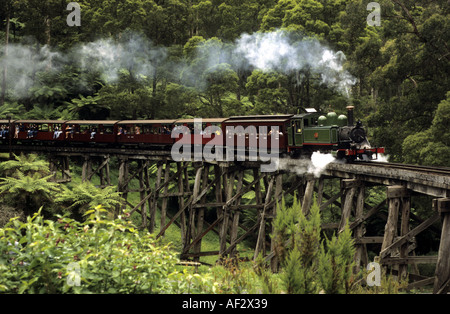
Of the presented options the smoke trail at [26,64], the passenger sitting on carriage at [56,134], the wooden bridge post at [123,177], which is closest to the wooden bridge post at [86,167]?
the wooden bridge post at [123,177]

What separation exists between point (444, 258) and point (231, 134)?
14.1 meters

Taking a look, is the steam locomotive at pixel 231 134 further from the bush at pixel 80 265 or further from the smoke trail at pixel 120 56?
the bush at pixel 80 265

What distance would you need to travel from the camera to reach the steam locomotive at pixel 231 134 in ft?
65.4

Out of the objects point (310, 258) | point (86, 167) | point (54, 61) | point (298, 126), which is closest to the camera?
point (310, 258)

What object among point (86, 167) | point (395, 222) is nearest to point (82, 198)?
point (86, 167)

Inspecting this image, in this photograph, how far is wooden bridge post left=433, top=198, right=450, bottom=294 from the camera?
11.6 meters

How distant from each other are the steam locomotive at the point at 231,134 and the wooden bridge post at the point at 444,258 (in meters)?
7.27

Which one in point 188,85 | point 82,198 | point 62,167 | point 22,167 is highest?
point 188,85

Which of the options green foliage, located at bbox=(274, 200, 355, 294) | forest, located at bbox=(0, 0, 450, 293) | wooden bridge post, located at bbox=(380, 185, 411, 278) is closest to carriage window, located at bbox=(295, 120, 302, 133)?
forest, located at bbox=(0, 0, 450, 293)

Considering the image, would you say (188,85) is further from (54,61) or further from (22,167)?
(22,167)

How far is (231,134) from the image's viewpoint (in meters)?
24.5

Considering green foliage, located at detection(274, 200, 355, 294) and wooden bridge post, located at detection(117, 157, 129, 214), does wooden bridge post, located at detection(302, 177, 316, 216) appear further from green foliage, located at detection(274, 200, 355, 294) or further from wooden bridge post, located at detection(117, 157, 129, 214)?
wooden bridge post, located at detection(117, 157, 129, 214)

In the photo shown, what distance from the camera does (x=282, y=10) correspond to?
3559cm

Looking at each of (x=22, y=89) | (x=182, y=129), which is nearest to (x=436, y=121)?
(x=182, y=129)
